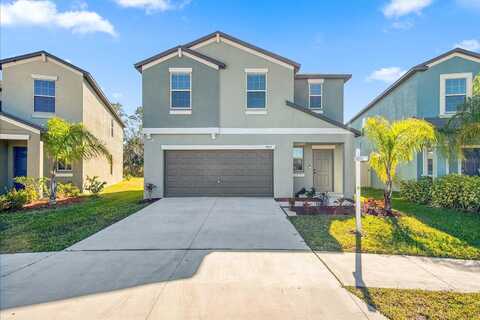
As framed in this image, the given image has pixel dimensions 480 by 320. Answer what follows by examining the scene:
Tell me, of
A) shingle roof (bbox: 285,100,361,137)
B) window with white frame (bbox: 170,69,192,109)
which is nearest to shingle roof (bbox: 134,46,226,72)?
window with white frame (bbox: 170,69,192,109)

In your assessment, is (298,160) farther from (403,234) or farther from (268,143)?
(403,234)

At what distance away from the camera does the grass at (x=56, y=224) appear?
608 cm

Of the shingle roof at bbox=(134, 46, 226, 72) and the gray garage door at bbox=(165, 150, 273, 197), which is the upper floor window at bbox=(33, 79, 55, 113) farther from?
the gray garage door at bbox=(165, 150, 273, 197)

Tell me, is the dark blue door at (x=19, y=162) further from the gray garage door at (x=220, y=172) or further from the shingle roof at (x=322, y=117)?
the shingle roof at (x=322, y=117)

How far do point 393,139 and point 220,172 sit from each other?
763 centimetres

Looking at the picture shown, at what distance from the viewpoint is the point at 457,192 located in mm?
10406

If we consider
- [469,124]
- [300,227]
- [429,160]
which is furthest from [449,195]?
[300,227]

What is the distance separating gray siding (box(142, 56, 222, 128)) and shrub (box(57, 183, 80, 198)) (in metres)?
4.86

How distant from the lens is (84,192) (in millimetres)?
14680

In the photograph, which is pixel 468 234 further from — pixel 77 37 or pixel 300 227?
pixel 77 37

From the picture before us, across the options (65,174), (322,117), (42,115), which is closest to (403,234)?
(322,117)

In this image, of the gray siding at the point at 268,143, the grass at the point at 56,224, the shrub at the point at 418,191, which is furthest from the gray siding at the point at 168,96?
the shrub at the point at 418,191

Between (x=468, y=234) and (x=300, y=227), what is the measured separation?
430 cm

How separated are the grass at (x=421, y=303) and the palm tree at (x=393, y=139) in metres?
5.77
